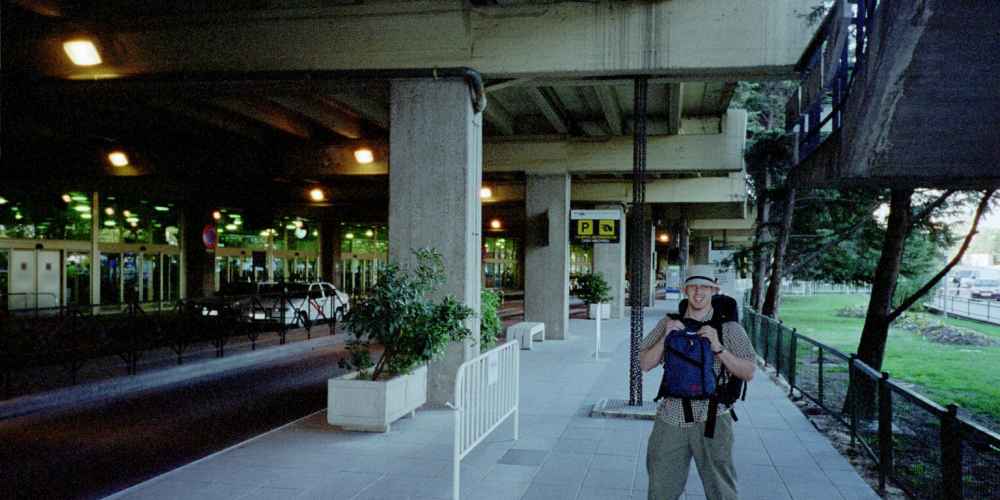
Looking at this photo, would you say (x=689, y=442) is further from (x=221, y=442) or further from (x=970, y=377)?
(x=970, y=377)

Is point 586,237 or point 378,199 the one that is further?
point 378,199

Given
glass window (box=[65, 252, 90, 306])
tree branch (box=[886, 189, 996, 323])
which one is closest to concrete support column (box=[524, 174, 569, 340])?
tree branch (box=[886, 189, 996, 323])

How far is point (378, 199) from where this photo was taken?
29609 mm

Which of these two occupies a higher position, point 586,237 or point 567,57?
point 567,57

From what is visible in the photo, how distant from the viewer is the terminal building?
10125 millimetres

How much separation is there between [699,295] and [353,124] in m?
14.4

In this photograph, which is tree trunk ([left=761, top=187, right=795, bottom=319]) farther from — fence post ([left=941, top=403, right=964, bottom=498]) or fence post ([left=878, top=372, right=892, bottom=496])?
fence post ([left=941, top=403, right=964, bottom=498])

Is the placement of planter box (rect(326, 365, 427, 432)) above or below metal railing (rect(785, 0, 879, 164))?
below

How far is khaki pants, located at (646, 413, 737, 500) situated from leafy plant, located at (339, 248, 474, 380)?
439cm

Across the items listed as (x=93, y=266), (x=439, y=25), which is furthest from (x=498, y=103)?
(x=93, y=266)

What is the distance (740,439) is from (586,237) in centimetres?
918

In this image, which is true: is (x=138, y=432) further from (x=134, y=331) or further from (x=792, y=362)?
(x=792, y=362)

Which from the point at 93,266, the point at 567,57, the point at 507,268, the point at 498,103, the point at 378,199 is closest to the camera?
the point at 567,57

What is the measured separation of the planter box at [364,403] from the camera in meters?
8.61
